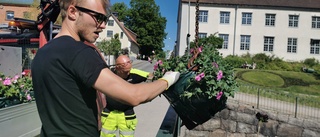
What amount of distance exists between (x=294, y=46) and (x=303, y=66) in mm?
4458

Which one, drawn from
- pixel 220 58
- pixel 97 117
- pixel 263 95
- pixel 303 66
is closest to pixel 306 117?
pixel 263 95

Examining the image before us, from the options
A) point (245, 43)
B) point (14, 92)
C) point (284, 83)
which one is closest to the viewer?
point (14, 92)

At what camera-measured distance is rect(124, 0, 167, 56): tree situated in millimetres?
53375

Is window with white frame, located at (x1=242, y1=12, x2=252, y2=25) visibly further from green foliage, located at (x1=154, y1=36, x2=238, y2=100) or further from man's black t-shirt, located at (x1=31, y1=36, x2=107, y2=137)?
man's black t-shirt, located at (x1=31, y1=36, x2=107, y2=137)

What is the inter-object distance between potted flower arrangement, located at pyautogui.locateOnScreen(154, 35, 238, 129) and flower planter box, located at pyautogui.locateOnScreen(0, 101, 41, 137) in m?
2.64

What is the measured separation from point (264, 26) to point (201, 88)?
34.3m

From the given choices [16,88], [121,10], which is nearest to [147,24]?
[121,10]

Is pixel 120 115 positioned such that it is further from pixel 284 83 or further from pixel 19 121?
pixel 284 83

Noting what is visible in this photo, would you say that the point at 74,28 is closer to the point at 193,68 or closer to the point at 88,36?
the point at 88,36

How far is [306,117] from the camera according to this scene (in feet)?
34.1

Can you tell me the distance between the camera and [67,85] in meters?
1.29

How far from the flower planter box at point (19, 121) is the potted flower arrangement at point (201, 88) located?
2.64m

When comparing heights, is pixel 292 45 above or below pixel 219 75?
above

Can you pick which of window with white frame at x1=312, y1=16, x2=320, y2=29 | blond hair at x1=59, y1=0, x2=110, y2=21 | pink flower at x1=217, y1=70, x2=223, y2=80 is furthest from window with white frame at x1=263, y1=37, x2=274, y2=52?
blond hair at x1=59, y1=0, x2=110, y2=21
